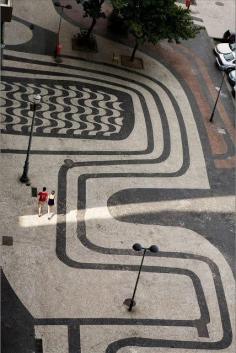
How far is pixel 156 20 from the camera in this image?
45031 mm

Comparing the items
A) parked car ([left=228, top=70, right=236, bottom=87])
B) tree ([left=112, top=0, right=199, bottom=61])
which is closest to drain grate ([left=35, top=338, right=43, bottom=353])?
tree ([left=112, top=0, right=199, bottom=61])

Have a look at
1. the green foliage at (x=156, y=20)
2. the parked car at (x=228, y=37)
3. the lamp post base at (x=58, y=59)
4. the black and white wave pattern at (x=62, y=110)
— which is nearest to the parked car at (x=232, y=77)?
the parked car at (x=228, y=37)

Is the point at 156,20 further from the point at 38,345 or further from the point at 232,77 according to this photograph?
the point at 38,345

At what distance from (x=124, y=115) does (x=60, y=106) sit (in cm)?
407

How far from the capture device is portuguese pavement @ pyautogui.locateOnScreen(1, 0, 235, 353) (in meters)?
31.1

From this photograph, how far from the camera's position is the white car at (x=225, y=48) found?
52.9 m

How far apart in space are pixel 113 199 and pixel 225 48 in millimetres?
21059

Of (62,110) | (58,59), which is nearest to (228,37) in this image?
(58,59)

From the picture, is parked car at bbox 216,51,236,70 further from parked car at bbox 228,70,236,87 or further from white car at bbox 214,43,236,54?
parked car at bbox 228,70,236,87

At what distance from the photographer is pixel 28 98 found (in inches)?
1687

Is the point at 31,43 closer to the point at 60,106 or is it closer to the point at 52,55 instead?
the point at 52,55

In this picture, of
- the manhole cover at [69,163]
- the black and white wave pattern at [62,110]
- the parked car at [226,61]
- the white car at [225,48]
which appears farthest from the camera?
the white car at [225,48]

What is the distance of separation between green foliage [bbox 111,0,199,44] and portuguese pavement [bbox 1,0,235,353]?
3.83m

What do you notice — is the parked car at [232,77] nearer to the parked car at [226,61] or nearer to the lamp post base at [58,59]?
the parked car at [226,61]
